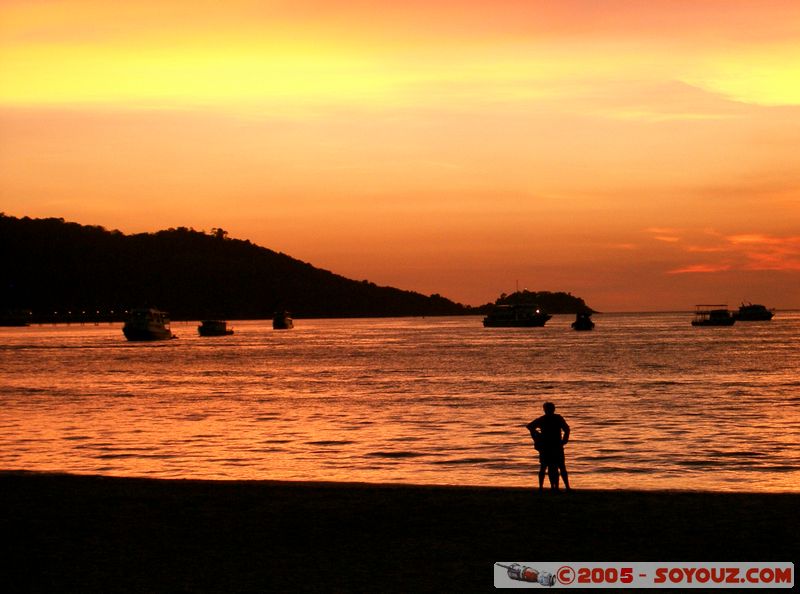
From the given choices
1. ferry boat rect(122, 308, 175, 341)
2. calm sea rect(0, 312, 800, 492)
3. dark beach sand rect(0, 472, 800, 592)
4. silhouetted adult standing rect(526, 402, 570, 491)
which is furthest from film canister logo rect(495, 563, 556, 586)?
ferry boat rect(122, 308, 175, 341)

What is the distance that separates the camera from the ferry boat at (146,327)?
18225cm

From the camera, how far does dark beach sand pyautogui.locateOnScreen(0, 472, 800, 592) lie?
48.6 ft

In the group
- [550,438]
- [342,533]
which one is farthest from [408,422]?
[342,533]

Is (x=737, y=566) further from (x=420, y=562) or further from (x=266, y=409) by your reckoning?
(x=266, y=409)

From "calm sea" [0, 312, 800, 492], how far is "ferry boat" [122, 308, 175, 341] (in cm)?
6720

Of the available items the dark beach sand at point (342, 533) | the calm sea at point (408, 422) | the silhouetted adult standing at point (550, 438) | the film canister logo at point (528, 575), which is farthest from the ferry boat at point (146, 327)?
the film canister logo at point (528, 575)

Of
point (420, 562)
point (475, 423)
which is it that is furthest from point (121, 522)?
point (475, 423)

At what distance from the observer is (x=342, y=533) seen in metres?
17.8

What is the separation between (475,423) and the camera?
5066 cm

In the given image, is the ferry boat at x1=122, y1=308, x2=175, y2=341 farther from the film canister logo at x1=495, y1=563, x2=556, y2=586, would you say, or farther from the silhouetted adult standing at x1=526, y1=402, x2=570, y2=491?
the film canister logo at x1=495, y1=563, x2=556, y2=586

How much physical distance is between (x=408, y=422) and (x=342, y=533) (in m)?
34.0

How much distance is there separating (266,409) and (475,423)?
15743 millimetres

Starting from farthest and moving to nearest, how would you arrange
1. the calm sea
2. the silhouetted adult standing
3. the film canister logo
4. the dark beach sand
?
1. the calm sea
2. the silhouetted adult standing
3. the dark beach sand
4. the film canister logo

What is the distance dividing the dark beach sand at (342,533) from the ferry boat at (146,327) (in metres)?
163
